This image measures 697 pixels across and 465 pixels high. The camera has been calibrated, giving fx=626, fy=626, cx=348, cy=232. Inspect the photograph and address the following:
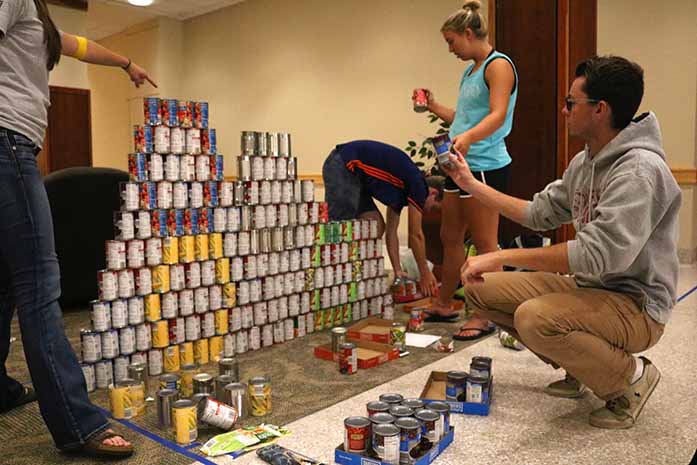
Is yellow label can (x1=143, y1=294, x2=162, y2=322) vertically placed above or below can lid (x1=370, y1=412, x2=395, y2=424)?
above

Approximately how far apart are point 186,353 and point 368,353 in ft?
2.47

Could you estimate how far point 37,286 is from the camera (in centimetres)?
153

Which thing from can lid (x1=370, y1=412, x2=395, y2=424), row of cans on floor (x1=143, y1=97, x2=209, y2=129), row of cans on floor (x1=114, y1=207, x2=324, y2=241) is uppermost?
row of cans on floor (x1=143, y1=97, x2=209, y2=129)

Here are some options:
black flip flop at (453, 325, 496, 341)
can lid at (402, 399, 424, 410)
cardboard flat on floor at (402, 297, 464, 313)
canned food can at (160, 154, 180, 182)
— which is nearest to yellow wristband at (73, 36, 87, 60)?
canned food can at (160, 154, 180, 182)

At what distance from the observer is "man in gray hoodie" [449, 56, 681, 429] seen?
166cm

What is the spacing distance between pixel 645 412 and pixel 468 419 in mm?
568

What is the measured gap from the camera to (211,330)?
2625mm

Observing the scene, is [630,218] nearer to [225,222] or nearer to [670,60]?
[225,222]

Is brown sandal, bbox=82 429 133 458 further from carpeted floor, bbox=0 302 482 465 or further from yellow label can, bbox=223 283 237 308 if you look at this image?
yellow label can, bbox=223 283 237 308

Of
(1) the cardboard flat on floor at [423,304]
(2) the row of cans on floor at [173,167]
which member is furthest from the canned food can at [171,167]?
(1) the cardboard flat on floor at [423,304]

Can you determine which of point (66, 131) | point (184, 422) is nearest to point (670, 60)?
point (184, 422)

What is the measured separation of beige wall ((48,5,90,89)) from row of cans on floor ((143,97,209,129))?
5.61 meters

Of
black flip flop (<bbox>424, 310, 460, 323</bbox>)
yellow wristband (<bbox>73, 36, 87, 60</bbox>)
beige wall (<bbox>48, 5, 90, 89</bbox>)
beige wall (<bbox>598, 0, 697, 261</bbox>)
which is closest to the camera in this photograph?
yellow wristband (<bbox>73, 36, 87, 60</bbox>)

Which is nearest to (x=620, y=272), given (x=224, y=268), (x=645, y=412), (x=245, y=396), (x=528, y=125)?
(x=645, y=412)
